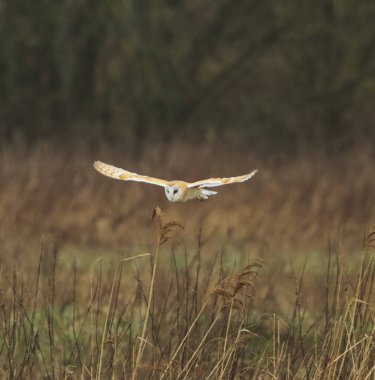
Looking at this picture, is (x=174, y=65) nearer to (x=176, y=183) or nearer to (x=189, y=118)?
(x=189, y=118)

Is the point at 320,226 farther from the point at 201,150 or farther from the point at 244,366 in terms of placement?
the point at 244,366

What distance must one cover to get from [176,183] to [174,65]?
1553cm

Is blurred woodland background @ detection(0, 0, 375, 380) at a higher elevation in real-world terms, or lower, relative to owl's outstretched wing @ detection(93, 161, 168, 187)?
higher

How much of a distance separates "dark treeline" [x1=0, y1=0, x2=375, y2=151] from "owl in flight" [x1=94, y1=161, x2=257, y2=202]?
13.7m

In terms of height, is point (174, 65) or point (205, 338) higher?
point (174, 65)

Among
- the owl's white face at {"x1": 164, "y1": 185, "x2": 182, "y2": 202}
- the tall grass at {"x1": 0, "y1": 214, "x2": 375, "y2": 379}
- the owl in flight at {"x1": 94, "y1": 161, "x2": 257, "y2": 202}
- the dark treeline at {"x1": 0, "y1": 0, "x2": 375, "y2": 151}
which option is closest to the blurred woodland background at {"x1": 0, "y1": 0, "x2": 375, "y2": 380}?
the dark treeline at {"x1": 0, "y1": 0, "x2": 375, "y2": 151}

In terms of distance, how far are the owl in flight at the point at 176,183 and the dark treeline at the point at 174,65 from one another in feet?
44.8

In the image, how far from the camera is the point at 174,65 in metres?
19.8

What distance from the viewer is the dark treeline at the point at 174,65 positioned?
18.2 metres

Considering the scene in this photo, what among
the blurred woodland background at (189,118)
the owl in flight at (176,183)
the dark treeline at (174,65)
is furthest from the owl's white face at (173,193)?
the dark treeline at (174,65)

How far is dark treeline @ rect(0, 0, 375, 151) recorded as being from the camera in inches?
719

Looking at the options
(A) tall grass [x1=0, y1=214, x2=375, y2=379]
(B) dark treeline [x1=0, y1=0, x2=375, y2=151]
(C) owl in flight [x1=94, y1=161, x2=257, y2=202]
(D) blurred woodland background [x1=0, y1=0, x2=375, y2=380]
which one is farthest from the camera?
(B) dark treeline [x1=0, y1=0, x2=375, y2=151]

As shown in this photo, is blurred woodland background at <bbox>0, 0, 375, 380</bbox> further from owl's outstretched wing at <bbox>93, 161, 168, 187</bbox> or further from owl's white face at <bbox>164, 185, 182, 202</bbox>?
owl's white face at <bbox>164, 185, 182, 202</bbox>

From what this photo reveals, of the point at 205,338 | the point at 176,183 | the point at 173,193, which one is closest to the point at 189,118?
the point at 205,338
